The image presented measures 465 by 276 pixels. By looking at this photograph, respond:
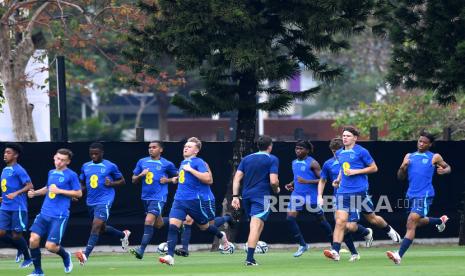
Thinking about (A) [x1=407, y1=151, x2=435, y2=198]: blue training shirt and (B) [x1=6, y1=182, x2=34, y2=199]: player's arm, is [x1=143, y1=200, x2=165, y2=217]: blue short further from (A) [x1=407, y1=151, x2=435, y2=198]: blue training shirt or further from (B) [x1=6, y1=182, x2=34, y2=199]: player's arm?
(A) [x1=407, y1=151, x2=435, y2=198]: blue training shirt

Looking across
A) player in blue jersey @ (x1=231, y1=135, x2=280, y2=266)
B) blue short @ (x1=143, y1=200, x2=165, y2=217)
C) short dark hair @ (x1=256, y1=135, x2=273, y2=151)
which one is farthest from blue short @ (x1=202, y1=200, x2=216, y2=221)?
blue short @ (x1=143, y1=200, x2=165, y2=217)

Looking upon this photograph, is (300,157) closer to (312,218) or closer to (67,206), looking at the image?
(312,218)

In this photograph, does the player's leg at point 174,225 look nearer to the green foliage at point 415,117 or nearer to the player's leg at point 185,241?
the player's leg at point 185,241

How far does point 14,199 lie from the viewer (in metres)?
17.5

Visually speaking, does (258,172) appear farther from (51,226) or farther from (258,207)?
(51,226)

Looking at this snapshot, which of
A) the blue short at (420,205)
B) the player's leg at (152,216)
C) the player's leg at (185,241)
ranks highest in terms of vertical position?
the blue short at (420,205)

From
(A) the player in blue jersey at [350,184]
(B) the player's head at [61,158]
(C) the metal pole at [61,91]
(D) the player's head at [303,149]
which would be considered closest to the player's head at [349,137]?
(A) the player in blue jersey at [350,184]

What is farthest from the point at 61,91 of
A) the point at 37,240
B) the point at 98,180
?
the point at 37,240

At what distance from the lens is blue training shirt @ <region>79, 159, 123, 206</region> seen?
1852 centimetres

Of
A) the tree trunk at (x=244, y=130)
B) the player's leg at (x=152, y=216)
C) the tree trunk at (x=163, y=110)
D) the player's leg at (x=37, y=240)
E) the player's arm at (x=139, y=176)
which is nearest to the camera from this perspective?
the player's leg at (x=37, y=240)

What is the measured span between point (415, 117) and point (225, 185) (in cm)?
1053

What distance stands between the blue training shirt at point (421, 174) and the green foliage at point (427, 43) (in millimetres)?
3698

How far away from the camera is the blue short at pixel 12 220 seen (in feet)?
57.3

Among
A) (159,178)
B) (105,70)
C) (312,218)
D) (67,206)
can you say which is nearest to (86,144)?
(159,178)
